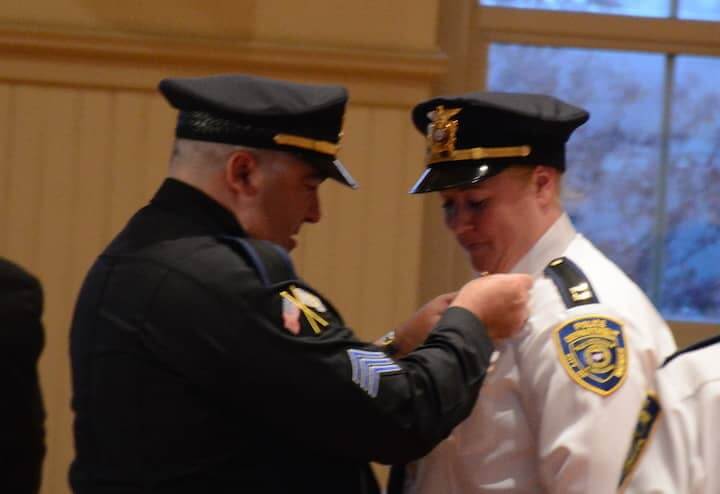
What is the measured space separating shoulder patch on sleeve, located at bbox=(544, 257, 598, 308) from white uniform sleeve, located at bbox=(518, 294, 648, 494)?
0.08m

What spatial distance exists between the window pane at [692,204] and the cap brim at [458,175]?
5.40ft

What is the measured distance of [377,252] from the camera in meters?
3.14

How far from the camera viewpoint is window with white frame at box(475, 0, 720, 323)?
344 cm

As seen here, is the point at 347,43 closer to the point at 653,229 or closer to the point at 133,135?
the point at 133,135

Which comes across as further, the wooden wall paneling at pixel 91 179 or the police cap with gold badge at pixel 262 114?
the wooden wall paneling at pixel 91 179

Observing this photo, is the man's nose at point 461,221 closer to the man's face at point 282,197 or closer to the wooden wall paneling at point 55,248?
the man's face at point 282,197

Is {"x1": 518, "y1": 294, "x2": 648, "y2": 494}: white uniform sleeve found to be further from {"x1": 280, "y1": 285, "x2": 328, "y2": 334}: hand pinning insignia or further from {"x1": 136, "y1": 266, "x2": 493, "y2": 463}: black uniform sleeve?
{"x1": 280, "y1": 285, "x2": 328, "y2": 334}: hand pinning insignia

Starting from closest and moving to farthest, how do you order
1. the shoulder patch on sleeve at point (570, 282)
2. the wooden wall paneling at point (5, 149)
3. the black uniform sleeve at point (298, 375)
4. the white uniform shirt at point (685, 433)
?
1. the white uniform shirt at point (685, 433)
2. the black uniform sleeve at point (298, 375)
3. the shoulder patch on sleeve at point (570, 282)
4. the wooden wall paneling at point (5, 149)

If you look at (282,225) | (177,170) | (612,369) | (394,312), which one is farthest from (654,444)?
(394,312)

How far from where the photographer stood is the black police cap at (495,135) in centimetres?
195

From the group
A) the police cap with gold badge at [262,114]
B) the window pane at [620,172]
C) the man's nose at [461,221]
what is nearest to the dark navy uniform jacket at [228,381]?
the police cap with gold badge at [262,114]

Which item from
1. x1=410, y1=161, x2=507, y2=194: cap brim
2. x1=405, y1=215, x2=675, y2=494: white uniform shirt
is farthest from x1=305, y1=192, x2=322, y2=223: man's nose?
x1=405, y1=215, x2=675, y2=494: white uniform shirt

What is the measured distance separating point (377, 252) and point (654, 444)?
1.76m

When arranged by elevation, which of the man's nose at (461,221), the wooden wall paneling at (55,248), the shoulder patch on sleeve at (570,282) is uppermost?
the man's nose at (461,221)
